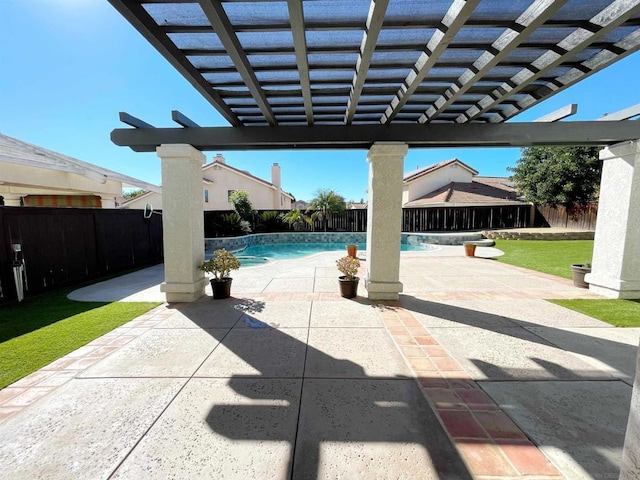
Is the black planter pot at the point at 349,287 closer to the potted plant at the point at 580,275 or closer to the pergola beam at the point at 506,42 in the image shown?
the pergola beam at the point at 506,42

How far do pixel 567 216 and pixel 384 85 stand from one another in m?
21.0

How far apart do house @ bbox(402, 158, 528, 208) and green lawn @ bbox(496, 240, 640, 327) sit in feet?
28.7

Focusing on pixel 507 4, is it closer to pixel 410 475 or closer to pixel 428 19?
pixel 428 19

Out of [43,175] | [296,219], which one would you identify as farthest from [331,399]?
[296,219]

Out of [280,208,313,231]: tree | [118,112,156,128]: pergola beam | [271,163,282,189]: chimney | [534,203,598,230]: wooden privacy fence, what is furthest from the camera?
[271,163,282,189]: chimney

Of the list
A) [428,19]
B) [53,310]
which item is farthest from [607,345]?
[53,310]

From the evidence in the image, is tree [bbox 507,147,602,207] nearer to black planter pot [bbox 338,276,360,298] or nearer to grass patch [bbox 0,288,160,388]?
black planter pot [bbox 338,276,360,298]

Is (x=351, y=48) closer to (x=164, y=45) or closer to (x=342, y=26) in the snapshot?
(x=342, y=26)

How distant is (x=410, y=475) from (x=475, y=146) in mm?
5413

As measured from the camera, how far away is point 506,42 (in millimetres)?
2816

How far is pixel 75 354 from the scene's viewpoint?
10.8 ft

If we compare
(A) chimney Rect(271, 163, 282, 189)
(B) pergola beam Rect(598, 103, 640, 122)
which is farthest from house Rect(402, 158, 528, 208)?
(B) pergola beam Rect(598, 103, 640, 122)

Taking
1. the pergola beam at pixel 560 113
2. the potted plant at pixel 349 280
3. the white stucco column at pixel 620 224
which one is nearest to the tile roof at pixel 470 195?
the white stucco column at pixel 620 224

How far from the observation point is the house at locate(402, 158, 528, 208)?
22.8 m
